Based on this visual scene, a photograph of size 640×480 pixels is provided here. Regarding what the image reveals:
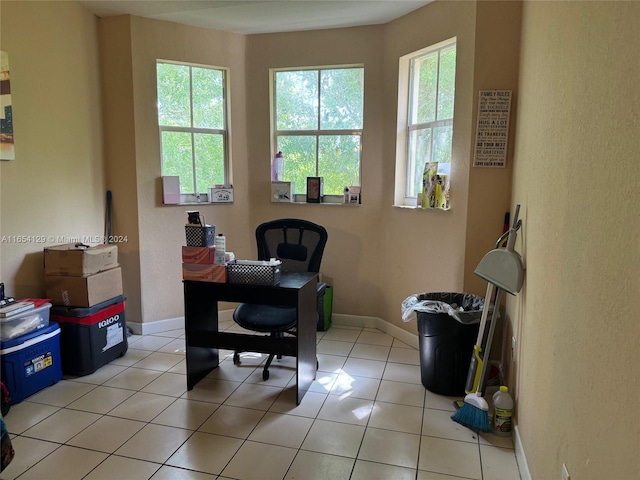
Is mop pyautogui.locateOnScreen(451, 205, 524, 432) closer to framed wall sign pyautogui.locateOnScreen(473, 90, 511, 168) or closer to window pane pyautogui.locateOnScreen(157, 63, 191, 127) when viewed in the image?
framed wall sign pyautogui.locateOnScreen(473, 90, 511, 168)

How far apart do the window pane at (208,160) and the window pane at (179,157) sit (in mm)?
72

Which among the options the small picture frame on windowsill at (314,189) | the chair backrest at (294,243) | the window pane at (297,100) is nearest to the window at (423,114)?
the small picture frame on windowsill at (314,189)

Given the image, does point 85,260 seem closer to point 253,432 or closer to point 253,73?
point 253,432

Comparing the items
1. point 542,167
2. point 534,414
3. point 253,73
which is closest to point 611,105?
point 542,167

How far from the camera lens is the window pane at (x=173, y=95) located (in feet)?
12.4

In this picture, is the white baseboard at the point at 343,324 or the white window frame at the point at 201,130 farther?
the white window frame at the point at 201,130

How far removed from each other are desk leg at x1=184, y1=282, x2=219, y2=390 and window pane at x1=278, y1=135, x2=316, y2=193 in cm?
153

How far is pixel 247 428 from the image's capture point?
7.86ft

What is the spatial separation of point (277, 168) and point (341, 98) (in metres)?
0.86

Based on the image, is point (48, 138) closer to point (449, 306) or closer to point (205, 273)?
point (205, 273)

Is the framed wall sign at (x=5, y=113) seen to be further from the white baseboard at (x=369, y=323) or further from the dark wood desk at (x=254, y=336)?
the white baseboard at (x=369, y=323)

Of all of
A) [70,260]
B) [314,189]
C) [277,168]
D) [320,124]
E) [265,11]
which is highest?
[265,11]

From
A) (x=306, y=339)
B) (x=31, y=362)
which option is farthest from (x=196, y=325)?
(x=31, y=362)

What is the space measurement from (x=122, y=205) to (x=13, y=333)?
1.42 metres
